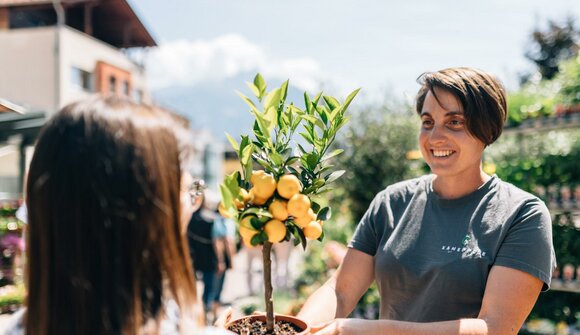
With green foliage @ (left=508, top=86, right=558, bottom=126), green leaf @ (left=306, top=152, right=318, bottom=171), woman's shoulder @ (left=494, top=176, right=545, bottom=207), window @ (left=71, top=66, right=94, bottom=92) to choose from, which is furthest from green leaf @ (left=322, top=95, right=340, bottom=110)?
window @ (left=71, top=66, right=94, bottom=92)

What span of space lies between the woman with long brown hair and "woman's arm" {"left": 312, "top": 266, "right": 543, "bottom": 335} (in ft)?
1.72

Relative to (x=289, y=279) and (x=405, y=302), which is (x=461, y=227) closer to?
(x=405, y=302)

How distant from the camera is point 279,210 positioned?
3.63 ft

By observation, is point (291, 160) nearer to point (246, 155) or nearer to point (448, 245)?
point (246, 155)

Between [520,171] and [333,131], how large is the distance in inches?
137

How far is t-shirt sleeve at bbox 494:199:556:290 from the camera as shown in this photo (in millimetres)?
1292

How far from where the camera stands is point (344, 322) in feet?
3.93

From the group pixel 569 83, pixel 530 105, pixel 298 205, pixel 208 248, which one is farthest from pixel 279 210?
pixel 208 248

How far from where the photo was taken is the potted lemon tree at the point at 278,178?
3.63 feet

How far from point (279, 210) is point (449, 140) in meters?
0.61

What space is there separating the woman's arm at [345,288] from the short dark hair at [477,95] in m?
0.48

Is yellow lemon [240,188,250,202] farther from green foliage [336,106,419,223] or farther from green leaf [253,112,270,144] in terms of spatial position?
green foliage [336,106,419,223]

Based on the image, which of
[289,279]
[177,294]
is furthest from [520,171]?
[289,279]

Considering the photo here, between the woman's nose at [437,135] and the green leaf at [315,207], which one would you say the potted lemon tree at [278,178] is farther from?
the woman's nose at [437,135]
